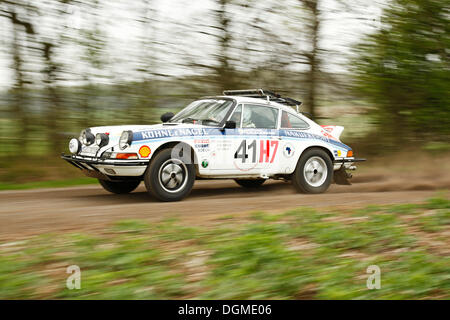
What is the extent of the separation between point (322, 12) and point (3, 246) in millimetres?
12166

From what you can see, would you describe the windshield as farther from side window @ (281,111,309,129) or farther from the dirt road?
the dirt road

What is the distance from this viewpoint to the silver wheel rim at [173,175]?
802cm

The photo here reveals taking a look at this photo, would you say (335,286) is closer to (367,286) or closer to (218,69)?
(367,286)

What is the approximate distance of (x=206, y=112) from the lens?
8898mm

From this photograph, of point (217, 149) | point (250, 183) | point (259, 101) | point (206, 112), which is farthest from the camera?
point (250, 183)

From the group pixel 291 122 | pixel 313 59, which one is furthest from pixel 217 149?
pixel 313 59

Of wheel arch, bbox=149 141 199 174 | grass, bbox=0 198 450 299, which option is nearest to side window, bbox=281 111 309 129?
wheel arch, bbox=149 141 199 174

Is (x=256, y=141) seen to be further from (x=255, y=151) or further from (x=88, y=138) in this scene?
(x=88, y=138)

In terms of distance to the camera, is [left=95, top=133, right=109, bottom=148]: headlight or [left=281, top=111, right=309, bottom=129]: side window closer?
[left=95, top=133, right=109, bottom=148]: headlight

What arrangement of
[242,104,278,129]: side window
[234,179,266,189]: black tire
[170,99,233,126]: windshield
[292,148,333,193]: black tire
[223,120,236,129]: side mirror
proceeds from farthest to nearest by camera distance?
[234,179,266,189]: black tire, [292,148,333,193]: black tire, [242,104,278,129]: side window, [170,99,233,126]: windshield, [223,120,236,129]: side mirror

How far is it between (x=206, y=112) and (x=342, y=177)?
124 inches

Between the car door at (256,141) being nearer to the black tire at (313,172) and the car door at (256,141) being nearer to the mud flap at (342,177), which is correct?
Answer: the black tire at (313,172)

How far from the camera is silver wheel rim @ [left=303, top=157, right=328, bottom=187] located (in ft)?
31.2

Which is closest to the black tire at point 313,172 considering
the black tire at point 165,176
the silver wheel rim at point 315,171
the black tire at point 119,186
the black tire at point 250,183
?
the silver wheel rim at point 315,171
